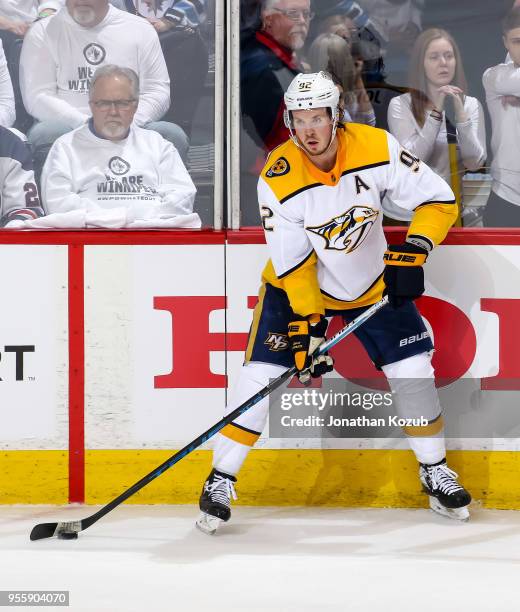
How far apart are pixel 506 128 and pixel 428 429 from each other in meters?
1.04

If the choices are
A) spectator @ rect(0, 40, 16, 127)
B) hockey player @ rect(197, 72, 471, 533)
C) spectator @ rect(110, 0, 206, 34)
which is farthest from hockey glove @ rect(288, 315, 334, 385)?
spectator @ rect(0, 40, 16, 127)

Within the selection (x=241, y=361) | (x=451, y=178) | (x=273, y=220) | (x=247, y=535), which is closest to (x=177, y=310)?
(x=241, y=361)

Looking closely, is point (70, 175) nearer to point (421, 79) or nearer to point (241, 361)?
point (241, 361)

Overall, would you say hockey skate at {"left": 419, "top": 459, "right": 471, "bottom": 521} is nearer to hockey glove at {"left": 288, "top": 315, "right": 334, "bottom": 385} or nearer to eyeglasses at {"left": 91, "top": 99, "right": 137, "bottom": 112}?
hockey glove at {"left": 288, "top": 315, "right": 334, "bottom": 385}

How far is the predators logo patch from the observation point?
3246 millimetres

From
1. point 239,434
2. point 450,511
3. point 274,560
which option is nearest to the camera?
point 274,560

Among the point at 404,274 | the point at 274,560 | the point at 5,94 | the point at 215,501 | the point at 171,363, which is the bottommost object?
the point at 274,560

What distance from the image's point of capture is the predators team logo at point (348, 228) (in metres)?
3.26

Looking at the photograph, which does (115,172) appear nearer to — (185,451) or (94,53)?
(94,53)

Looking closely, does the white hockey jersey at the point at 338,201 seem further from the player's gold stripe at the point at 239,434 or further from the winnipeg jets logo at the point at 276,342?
the player's gold stripe at the point at 239,434

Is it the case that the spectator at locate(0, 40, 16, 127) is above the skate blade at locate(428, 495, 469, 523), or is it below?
above

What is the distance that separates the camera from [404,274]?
316 centimetres

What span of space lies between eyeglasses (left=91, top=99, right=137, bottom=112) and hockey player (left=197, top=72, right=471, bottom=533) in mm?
558

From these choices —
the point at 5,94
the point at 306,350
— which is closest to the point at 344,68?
the point at 306,350
